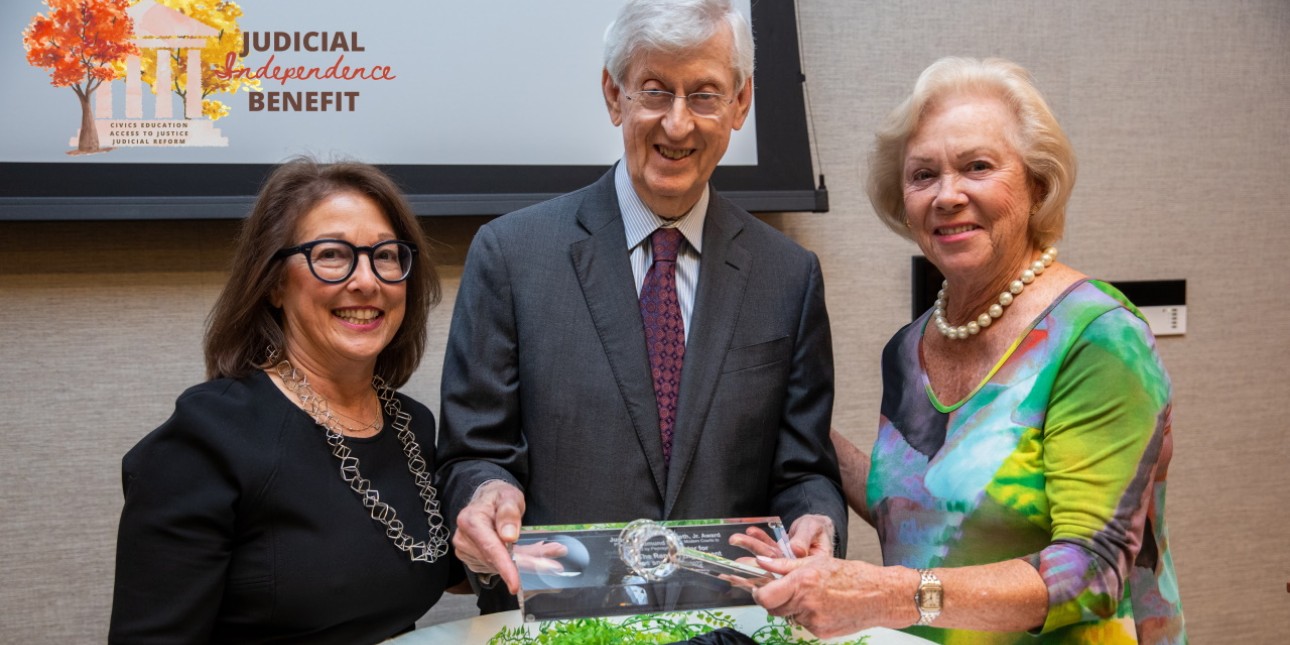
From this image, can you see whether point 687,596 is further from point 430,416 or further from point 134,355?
point 134,355

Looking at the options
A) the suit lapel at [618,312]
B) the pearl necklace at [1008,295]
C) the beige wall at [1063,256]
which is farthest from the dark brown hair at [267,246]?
the pearl necklace at [1008,295]

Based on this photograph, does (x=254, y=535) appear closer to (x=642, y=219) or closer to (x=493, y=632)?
(x=493, y=632)

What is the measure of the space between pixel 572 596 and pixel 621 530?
138 mm

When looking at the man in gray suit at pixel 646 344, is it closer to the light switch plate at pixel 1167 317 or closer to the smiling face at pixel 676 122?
the smiling face at pixel 676 122

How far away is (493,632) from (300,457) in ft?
1.39

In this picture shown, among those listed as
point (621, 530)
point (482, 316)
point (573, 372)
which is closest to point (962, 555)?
point (621, 530)

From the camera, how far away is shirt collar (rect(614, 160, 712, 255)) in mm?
1908

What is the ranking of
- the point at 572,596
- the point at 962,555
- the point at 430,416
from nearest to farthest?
the point at 572,596, the point at 962,555, the point at 430,416

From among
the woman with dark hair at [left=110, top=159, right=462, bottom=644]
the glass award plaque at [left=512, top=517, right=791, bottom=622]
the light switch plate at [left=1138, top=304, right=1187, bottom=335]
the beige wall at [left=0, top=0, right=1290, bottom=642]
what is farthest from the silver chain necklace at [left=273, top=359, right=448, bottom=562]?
the light switch plate at [left=1138, top=304, right=1187, bottom=335]

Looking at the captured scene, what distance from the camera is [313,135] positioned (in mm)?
2545

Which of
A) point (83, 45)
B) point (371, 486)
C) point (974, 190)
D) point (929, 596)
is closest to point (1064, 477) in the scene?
point (929, 596)

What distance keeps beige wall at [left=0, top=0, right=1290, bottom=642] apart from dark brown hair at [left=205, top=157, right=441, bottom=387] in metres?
0.82

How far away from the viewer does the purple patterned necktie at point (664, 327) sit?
1.84 metres

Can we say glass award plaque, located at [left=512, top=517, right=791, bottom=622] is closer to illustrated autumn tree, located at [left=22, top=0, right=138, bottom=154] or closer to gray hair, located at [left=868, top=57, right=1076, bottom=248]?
gray hair, located at [left=868, top=57, right=1076, bottom=248]
